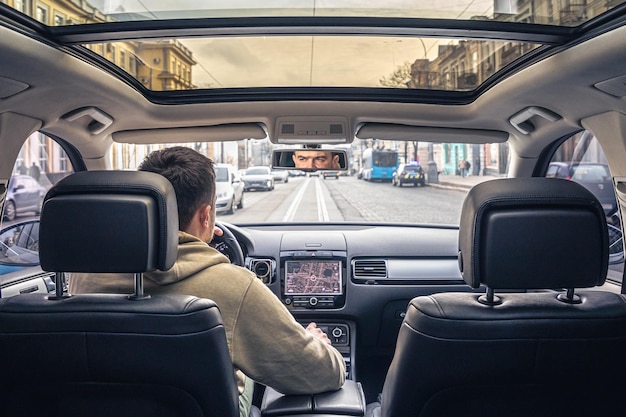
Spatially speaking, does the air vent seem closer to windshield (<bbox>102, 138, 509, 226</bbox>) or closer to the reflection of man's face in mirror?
windshield (<bbox>102, 138, 509, 226</bbox>)

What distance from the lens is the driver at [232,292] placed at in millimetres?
2297

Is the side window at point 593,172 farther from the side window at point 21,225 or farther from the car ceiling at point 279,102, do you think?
the side window at point 21,225

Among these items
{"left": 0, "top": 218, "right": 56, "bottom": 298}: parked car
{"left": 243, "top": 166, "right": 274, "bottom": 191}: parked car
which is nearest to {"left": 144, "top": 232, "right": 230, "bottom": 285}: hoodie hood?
{"left": 0, "top": 218, "right": 56, "bottom": 298}: parked car

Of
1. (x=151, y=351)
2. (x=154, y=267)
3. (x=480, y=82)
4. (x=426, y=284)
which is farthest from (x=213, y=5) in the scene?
(x=426, y=284)

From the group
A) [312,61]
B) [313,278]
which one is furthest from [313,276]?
[312,61]

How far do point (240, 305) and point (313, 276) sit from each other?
2.53 meters

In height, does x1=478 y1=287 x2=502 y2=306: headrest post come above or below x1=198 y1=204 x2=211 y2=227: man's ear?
below

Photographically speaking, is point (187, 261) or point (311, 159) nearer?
point (187, 261)

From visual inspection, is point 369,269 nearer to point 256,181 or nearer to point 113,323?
point 256,181

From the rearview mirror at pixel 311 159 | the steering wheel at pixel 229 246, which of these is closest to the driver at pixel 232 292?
the steering wheel at pixel 229 246

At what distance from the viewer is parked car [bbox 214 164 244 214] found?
17.3 feet

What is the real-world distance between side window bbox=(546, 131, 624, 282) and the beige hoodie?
2.00 meters

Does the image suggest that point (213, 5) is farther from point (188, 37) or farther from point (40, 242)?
point (40, 242)

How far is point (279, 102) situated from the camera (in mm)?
4164
